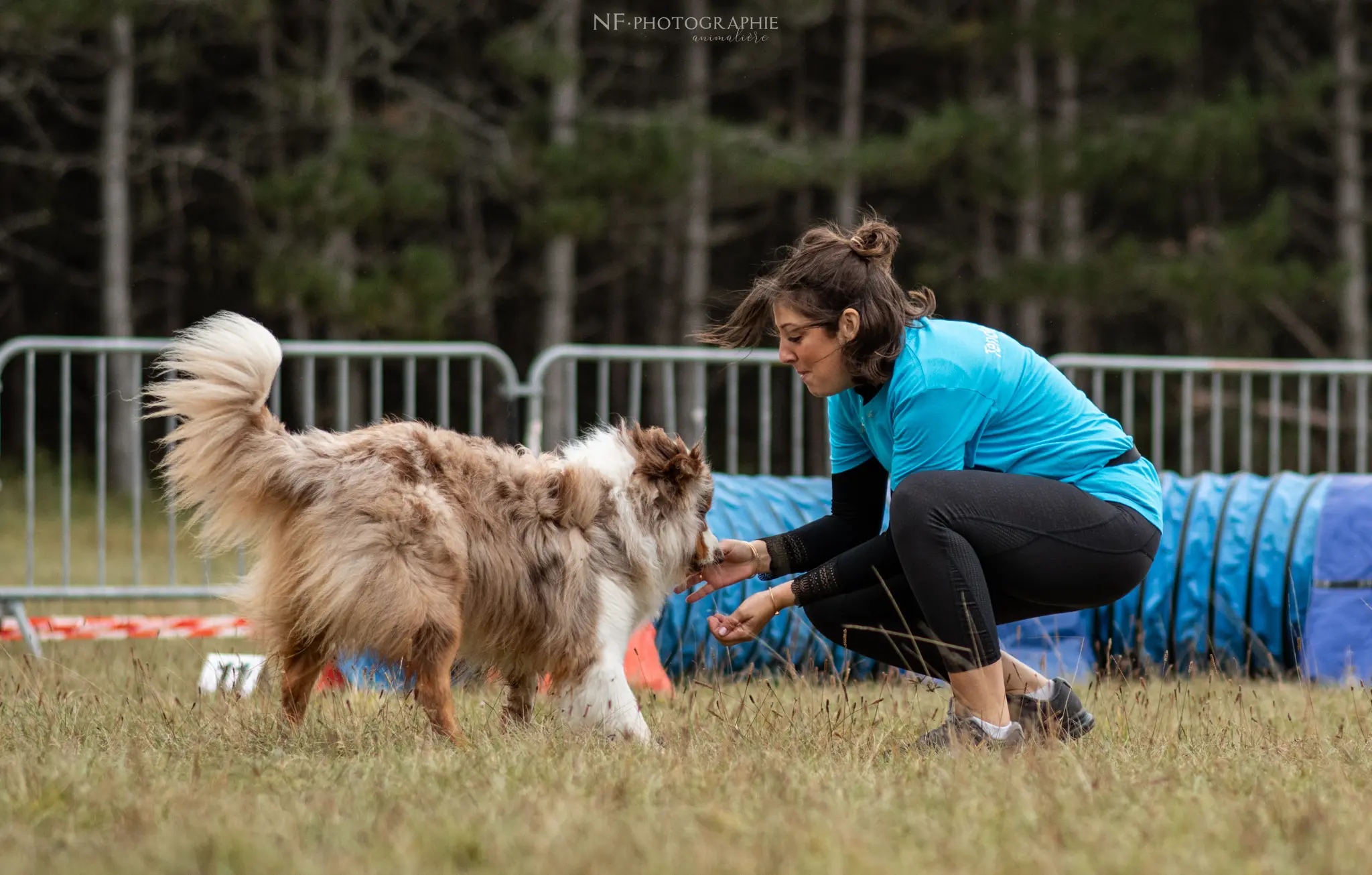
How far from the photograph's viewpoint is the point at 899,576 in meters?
4.12

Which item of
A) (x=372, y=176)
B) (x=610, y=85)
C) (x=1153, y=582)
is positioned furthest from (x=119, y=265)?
(x=1153, y=582)

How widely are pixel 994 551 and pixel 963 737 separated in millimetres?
497

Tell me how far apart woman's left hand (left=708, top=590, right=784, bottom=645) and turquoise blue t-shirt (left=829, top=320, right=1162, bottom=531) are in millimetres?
480

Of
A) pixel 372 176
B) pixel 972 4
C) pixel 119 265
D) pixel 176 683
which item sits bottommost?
pixel 176 683

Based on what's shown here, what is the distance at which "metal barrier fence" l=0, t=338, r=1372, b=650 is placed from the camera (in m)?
7.36

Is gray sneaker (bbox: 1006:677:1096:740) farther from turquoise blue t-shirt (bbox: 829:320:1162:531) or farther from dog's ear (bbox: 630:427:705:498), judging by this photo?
dog's ear (bbox: 630:427:705:498)

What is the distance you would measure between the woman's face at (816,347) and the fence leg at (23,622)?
12.8 feet

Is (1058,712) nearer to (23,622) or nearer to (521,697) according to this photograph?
(521,697)

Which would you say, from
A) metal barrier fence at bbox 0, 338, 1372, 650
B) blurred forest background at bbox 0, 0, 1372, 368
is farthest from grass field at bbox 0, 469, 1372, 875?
blurred forest background at bbox 0, 0, 1372, 368

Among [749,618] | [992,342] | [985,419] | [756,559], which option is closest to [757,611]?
[749,618]

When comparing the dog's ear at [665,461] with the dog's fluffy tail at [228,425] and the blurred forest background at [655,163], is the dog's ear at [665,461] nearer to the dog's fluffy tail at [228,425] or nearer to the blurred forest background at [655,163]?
the dog's fluffy tail at [228,425]

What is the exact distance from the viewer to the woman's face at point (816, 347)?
3830 mm

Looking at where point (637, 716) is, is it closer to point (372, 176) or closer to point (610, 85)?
point (372, 176)

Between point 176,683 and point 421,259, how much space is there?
941 cm
